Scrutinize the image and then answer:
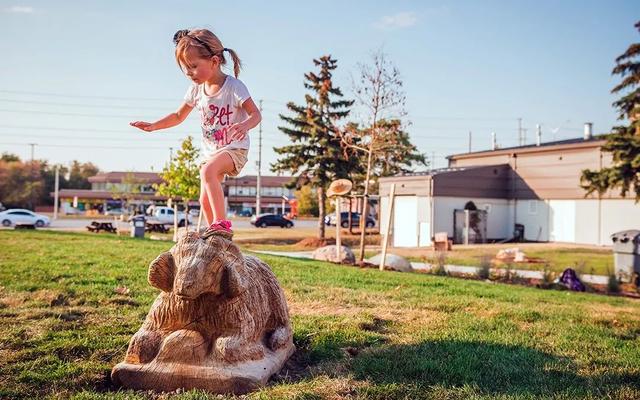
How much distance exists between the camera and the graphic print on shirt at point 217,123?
4223 millimetres

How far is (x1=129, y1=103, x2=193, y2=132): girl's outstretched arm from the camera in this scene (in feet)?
14.4

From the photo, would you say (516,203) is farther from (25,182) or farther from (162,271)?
(25,182)

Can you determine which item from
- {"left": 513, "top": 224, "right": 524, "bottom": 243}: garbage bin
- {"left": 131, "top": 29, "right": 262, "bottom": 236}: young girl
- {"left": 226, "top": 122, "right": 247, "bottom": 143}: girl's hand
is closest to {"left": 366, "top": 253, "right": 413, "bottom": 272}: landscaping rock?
{"left": 131, "top": 29, "right": 262, "bottom": 236}: young girl

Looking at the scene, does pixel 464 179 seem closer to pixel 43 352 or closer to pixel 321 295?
pixel 321 295

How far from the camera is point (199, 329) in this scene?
12.1 feet

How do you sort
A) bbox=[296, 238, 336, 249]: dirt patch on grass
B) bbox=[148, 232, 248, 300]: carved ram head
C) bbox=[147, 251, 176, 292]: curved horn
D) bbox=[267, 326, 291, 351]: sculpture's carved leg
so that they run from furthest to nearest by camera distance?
bbox=[296, 238, 336, 249]: dirt patch on grass
bbox=[267, 326, 291, 351]: sculpture's carved leg
bbox=[147, 251, 176, 292]: curved horn
bbox=[148, 232, 248, 300]: carved ram head

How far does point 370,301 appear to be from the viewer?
24.3ft

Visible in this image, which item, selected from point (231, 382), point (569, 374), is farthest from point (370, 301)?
point (231, 382)

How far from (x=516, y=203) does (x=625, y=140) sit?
18214mm

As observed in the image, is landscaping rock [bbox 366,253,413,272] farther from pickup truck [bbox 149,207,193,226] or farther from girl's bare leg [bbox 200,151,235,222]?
pickup truck [bbox 149,207,193,226]

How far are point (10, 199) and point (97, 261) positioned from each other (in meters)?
66.6

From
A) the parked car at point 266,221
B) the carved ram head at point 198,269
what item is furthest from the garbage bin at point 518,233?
the carved ram head at point 198,269

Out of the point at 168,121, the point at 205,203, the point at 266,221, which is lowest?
the point at 266,221

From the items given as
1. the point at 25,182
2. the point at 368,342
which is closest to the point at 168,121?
the point at 368,342
